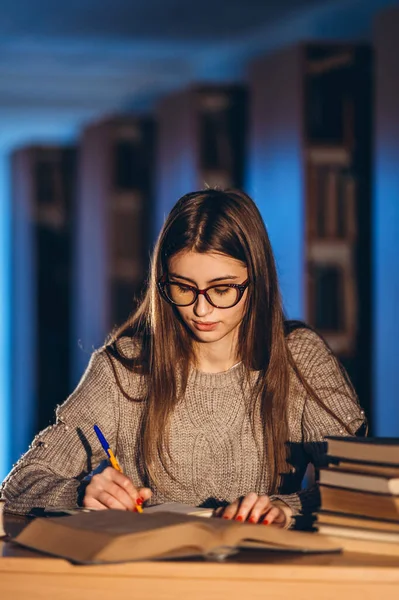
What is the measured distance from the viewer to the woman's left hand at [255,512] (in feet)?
5.24

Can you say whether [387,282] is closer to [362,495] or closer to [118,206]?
[118,206]

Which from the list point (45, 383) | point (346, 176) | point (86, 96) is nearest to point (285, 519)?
point (346, 176)

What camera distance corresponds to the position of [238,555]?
1.41m

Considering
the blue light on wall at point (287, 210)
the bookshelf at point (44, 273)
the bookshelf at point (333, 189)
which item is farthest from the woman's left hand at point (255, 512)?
the bookshelf at point (44, 273)

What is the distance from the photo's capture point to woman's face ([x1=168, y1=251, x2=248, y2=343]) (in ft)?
6.23

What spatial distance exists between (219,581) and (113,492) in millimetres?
361

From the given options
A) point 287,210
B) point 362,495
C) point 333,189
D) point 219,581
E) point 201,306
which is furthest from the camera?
point 287,210

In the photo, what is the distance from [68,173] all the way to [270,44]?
6.63 feet

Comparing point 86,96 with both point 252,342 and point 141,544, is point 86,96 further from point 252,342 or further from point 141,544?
point 141,544

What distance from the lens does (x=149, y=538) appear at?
136 cm

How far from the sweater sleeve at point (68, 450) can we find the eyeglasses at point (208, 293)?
0.87 feet

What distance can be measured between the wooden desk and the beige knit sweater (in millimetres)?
579

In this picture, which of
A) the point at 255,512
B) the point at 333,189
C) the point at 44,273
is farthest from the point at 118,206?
the point at 255,512

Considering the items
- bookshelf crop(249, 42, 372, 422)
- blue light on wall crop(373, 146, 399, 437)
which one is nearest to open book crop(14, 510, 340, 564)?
blue light on wall crop(373, 146, 399, 437)
